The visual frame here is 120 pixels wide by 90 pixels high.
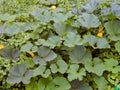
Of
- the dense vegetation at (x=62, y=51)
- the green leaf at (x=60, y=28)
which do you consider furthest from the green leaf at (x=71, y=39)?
the green leaf at (x=60, y=28)

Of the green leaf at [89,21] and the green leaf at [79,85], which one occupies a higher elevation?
the green leaf at [89,21]

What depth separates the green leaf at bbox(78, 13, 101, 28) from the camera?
2643 mm

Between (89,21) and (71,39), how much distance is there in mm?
285

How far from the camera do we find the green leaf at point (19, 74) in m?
2.35

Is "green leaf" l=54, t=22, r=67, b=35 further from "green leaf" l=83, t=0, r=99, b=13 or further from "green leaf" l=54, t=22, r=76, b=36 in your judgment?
"green leaf" l=83, t=0, r=99, b=13

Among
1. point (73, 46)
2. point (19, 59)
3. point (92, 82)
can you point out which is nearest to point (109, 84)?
point (92, 82)

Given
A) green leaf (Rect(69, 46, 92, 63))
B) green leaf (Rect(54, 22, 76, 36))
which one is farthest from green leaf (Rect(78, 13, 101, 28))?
green leaf (Rect(69, 46, 92, 63))

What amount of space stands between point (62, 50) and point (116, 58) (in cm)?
48

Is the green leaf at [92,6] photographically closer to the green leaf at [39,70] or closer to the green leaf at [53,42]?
the green leaf at [53,42]

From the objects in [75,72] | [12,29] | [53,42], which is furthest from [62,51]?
[12,29]

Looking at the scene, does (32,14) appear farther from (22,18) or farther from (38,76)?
(38,76)

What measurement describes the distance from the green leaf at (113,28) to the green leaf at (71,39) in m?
0.31

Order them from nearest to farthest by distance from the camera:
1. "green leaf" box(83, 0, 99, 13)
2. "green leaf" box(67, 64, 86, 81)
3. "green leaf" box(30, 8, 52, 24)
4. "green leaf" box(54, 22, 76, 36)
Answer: "green leaf" box(67, 64, 86, 81), "green leaf" box(54, 22, 76, 36), "green leaf" box(30, 8, 52, 24), "green leaf" box(83, 0, 99, 13)

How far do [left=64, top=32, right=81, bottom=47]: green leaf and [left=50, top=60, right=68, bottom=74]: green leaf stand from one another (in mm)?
158
